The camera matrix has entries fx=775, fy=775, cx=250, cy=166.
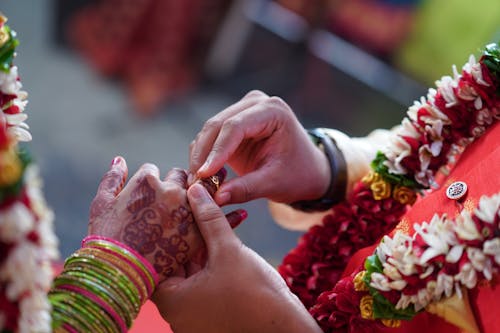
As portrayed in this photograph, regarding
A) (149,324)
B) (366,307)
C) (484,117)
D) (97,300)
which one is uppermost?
(484,117)

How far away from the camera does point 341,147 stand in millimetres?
1307

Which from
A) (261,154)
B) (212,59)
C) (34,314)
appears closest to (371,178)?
(261,154)

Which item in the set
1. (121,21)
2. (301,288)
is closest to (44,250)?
(301,288)

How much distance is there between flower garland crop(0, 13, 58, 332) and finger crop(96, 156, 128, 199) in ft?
1.18

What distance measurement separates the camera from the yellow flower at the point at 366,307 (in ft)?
3.22

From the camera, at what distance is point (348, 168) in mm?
1294

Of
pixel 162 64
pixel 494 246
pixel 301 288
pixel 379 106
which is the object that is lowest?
pixel 162 64

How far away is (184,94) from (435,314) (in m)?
2.47

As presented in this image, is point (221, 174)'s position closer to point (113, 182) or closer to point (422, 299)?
point (113, 182)

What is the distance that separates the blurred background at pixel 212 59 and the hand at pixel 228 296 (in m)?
1.92

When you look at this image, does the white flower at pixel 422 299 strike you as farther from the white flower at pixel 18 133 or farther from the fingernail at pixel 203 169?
the white flower at pixel 18 133

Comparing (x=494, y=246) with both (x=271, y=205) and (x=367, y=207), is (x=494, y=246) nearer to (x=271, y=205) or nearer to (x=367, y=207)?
(x=367, y=207)

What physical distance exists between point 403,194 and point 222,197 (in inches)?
12.2

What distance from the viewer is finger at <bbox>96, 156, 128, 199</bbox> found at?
3.51 ft
